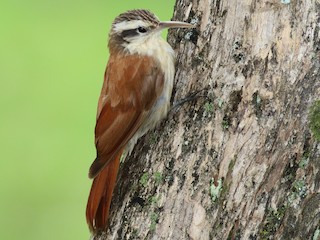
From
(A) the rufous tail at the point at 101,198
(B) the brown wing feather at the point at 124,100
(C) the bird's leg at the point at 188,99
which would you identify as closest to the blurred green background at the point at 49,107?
(B) the brown wing feather at the point at 124,100

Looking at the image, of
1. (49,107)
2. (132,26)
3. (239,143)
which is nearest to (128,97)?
(132,26)

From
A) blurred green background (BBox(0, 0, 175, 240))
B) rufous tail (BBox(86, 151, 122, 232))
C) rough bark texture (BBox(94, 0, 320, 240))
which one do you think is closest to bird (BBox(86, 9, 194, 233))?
rufous tail (BBox(86, 151, 122, 232))

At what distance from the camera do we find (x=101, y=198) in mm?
5395

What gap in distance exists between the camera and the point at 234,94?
201 inches

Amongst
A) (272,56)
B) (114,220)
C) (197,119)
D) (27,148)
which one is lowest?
(27,148)

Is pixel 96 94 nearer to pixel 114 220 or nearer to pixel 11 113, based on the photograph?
pixel 11 113

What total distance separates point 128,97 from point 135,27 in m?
0.51

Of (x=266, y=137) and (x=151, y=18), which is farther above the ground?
(x=151, y=18)

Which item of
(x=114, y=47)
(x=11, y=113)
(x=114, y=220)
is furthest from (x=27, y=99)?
(x=114, y=220)

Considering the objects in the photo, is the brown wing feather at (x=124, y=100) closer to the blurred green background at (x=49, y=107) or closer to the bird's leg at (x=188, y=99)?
the bird's leg at (x=188, y=99)

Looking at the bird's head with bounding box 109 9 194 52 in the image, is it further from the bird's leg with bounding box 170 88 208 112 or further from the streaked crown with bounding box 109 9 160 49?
the bird's leg with bounding box 170 88 208 112

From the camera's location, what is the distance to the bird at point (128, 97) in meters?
5.42

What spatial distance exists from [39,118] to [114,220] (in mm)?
4756

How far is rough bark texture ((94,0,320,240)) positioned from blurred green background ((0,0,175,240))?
3.66m
